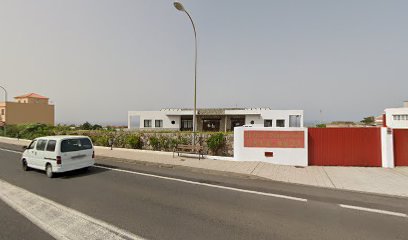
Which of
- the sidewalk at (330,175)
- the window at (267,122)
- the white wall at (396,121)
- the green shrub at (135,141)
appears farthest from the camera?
the white wall at (396,121)

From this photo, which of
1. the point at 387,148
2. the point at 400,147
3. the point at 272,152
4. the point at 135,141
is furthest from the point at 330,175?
the point at 135,141

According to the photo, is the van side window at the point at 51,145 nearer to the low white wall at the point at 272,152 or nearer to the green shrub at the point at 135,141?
the green shrub at the point at 135,141

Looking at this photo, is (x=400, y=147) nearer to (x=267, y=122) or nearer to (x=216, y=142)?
(x=216, y=142)

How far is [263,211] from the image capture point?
5.58 metres

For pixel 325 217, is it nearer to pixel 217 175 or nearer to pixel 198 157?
pixel 217 175

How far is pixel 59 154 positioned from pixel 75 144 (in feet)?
2.65

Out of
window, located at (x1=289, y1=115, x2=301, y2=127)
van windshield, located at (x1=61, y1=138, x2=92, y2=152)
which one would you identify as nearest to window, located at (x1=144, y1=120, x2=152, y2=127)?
window, located at (x1=289, y1=115, x2=301, y2=127)

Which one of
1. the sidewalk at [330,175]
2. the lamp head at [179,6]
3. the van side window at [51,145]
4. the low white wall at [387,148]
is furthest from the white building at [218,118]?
the van side window at [51,145]

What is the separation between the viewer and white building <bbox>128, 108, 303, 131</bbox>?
32.7m

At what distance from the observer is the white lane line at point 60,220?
4.35m

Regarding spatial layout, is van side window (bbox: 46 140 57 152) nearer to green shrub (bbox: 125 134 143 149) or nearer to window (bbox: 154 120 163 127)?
green shrub (bbox: 125 134 143 149)

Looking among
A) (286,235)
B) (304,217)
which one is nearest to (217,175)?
(304,217)

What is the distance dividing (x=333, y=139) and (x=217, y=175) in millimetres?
6730

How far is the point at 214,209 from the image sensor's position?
18.7 feet
